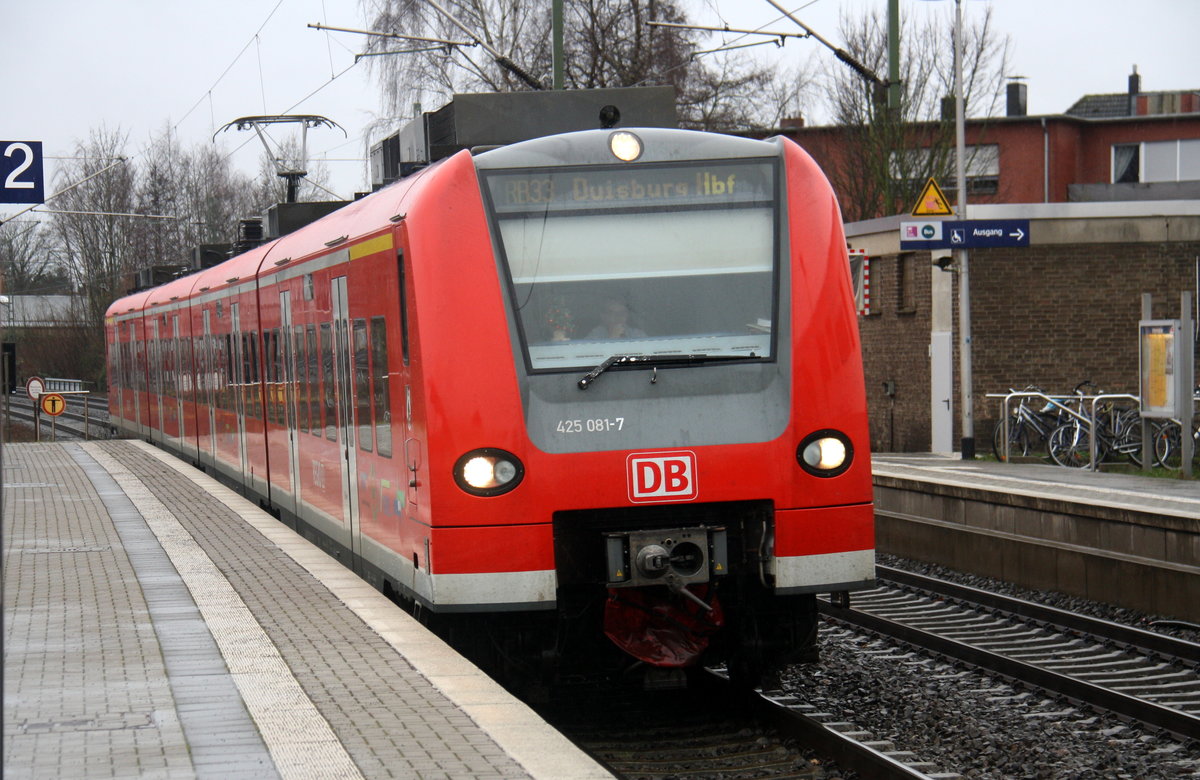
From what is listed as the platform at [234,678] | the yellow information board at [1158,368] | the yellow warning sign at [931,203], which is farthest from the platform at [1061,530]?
the platform at [234,678]

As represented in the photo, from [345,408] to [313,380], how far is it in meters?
1.42

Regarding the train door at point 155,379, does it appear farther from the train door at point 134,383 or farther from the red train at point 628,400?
the red train at point 628,400

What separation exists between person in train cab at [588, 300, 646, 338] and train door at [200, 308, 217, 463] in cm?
1217

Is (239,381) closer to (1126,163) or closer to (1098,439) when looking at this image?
(1098,439)

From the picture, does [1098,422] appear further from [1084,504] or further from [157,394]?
[157,394]

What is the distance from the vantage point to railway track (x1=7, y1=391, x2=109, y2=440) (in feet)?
173

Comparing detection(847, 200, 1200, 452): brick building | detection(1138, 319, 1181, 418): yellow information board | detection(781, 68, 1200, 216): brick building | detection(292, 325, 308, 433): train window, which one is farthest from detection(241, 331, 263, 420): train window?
detection(781, 68, 1200, 216): brick building

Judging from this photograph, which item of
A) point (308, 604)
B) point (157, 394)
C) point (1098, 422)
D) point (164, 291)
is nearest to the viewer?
point (308, 604)

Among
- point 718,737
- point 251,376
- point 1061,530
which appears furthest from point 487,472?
point 251,376

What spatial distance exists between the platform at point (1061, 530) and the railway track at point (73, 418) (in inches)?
1474

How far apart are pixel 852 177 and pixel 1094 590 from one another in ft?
105

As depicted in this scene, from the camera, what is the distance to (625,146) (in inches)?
309

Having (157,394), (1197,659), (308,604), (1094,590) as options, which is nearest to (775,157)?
(308,604)

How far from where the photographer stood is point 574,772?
500cm
